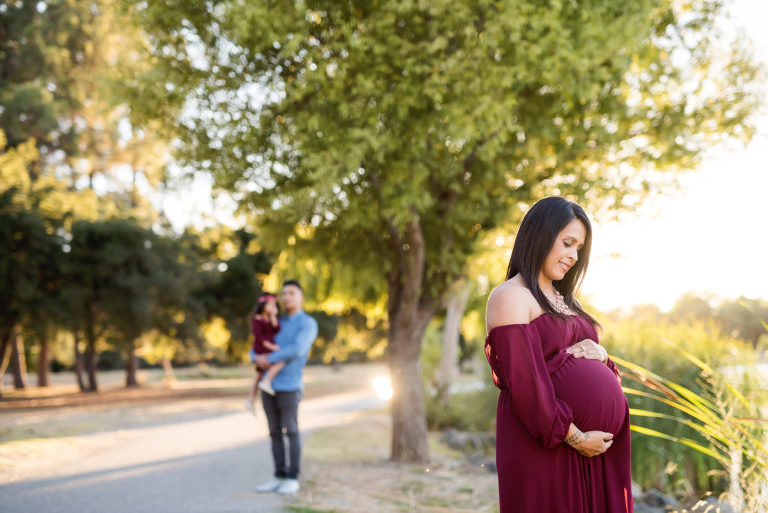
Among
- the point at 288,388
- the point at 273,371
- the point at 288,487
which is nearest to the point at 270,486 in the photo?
the point at 288,487

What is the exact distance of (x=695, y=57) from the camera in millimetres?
8906

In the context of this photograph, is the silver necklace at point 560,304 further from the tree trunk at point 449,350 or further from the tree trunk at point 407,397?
the tree trunk at point 449,350

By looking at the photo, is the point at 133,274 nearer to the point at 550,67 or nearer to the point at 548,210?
the point at 550,67

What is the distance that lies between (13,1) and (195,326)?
15000 mm

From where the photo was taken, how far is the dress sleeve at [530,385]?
9.00 ft

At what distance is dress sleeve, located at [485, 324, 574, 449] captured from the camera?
9.00 feet

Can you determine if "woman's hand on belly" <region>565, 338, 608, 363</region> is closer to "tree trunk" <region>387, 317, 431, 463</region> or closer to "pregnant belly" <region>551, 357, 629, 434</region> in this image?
"pregnant belly" <region>551, 357, 629, 434</region>

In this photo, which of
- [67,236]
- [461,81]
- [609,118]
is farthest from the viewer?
[67,236]

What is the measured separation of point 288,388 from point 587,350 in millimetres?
4642

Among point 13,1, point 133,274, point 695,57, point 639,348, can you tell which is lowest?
point 639,348

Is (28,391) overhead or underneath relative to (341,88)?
underneath

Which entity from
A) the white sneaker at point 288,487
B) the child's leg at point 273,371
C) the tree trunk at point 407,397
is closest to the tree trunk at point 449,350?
the tree trunk at point 407,397

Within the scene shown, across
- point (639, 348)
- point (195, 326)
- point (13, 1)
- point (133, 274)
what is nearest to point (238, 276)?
point (195, 326)

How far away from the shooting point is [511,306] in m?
2.89
